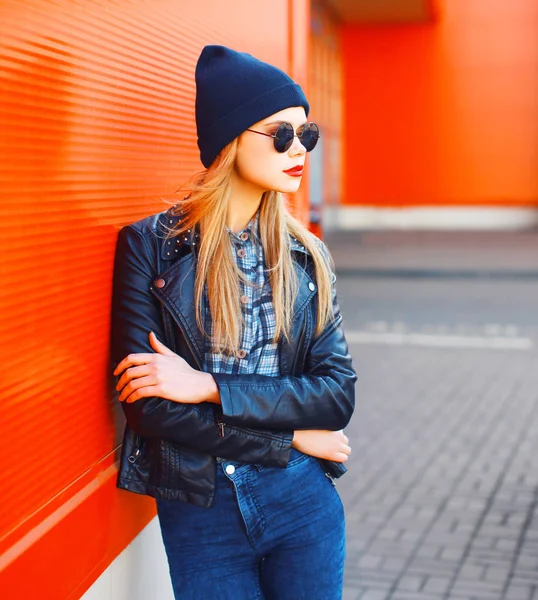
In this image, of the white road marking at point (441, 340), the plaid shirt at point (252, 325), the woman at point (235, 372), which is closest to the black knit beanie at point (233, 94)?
the woman at point (235, 372)

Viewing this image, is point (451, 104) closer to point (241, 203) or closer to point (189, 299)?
point (241, 203)

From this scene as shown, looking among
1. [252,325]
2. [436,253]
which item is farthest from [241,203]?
[436,253]

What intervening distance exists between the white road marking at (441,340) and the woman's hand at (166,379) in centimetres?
781

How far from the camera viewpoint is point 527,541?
4.48 meters

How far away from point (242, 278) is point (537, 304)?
36.7 feet

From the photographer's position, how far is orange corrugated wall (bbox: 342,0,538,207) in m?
25.4

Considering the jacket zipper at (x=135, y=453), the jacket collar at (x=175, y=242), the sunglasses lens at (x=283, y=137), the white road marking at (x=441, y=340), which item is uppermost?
the sunglasses lens at (x=283, y=137)

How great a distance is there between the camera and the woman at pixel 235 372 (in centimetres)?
205

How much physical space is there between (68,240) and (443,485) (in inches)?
144

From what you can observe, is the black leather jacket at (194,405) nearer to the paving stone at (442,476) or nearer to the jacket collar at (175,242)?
the jacket collar at (175,242)

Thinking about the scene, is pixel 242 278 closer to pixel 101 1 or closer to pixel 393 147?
pixel 101 1

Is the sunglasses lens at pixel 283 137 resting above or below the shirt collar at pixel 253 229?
above

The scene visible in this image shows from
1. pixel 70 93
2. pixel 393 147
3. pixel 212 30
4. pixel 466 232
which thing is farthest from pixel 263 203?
pixel 393 147

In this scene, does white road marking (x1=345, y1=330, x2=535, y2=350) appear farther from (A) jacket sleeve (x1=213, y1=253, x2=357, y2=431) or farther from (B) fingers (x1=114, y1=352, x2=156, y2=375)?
(B) fingers (x1=114, y1=352, x2=156, y2=375)
